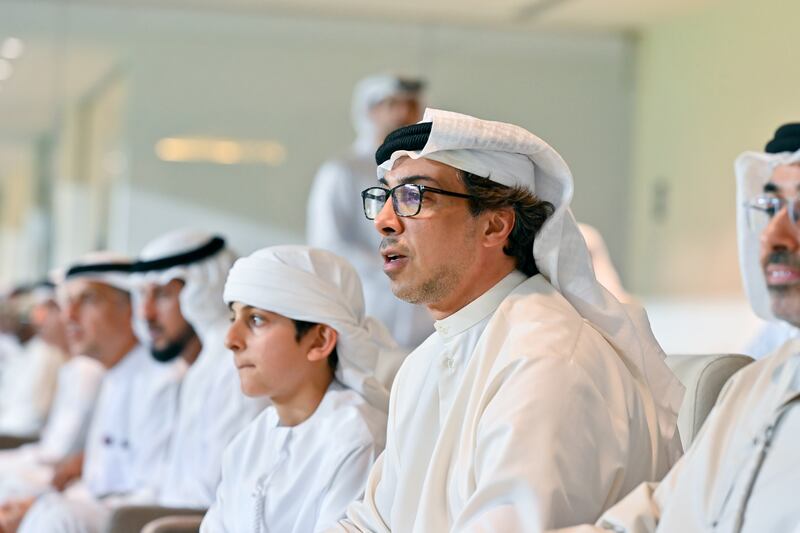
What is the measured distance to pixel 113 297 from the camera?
6.02 meters

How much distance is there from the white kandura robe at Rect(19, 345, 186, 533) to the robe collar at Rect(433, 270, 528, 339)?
227cm

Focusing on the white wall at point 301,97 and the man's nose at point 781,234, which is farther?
the white wall at point 301,97

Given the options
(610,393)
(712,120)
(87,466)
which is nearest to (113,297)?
(87,466)

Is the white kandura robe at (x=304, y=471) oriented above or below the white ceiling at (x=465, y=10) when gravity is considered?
below

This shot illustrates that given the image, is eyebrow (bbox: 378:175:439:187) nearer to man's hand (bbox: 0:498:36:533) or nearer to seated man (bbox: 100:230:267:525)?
seated man (bbox: 100:230:267:525)

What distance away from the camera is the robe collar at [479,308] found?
2.72 metres

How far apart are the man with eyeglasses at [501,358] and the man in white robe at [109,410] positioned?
6.80 ft

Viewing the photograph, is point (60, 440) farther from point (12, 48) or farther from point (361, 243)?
point (12, 48)

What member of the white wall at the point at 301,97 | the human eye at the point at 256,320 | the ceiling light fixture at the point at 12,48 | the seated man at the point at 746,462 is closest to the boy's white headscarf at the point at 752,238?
the seated man at the point at 746,462

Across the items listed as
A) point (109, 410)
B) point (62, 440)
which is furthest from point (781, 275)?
point (62, 440)

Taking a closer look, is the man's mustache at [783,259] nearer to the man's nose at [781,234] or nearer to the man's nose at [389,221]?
the man's nose at [781,234]

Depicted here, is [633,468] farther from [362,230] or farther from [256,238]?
[256,238]

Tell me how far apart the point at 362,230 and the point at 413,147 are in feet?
13.3

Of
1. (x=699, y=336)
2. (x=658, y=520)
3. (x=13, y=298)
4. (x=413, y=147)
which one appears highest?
(x=413, y=147)
